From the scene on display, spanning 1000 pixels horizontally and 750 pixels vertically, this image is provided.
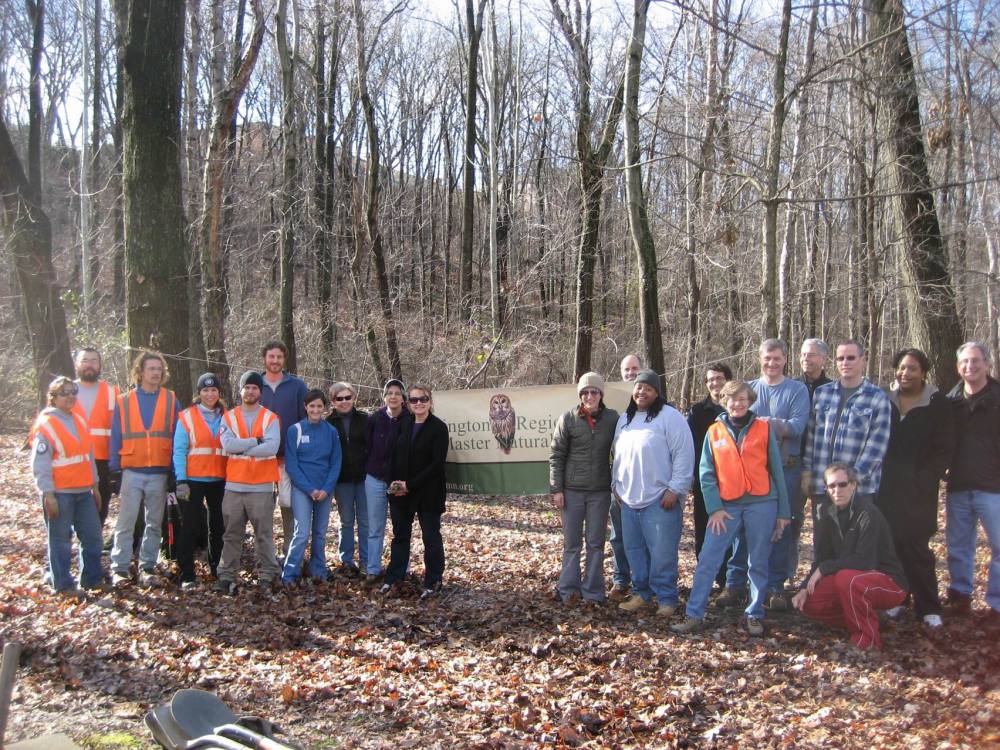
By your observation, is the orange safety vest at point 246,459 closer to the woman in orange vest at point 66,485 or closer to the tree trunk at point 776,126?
the woman in orange vest at point 66,485

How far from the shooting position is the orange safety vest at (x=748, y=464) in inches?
253

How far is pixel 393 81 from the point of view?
3550 cm

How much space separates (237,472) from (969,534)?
644 centimetres

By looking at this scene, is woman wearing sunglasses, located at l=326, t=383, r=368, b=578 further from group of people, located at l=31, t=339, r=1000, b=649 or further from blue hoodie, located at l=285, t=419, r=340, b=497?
blue hoodie, located at l=285, t=419, r=340, b=497

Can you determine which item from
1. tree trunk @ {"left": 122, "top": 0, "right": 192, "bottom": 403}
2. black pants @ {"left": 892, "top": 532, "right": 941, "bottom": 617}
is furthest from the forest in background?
black pants @ {"left": 892, "top": 532, "right": 941, "bottom": 617}

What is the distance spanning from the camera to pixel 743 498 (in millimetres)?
6527

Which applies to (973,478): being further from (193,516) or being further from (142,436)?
(142,436)

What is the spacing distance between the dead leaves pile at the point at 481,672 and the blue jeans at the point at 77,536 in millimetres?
262

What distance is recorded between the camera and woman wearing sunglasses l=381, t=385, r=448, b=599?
25.2 ft

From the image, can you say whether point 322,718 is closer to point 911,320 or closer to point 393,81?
point 911,320

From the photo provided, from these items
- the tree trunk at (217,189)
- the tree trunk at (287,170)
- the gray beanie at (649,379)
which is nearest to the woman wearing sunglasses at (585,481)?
the gray beanie at (649,379)

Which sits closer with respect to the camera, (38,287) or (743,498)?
(743,498)


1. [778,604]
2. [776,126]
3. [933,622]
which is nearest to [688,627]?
[778,604]

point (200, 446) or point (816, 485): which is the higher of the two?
point (200, 446)
